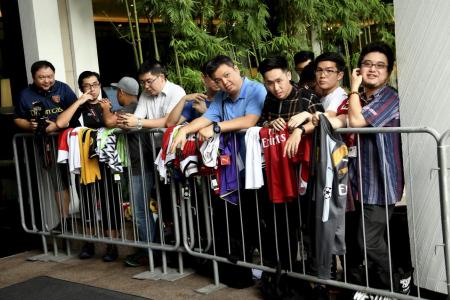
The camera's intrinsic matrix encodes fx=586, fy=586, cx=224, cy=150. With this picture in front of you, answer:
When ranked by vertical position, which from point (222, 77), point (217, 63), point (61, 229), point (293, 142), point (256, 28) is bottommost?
point (61, 229)

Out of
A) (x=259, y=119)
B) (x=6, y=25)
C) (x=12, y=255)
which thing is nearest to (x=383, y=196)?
(x=259, y=119)

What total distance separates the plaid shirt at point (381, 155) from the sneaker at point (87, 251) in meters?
3.25

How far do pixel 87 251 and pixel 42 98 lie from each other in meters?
1.65


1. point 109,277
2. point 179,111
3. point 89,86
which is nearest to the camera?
point 179,111

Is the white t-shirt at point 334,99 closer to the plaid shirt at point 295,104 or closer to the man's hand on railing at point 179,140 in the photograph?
the plaid shirt at point 295,104

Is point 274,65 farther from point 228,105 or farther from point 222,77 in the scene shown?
point 228,105

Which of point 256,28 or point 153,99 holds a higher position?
point 256,28

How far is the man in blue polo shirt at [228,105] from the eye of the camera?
443cm

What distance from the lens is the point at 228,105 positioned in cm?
468

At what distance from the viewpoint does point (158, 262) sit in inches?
219

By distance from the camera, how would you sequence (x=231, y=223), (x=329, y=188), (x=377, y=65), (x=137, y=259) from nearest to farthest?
1. (x=329, y=188)
2. (x=377, y=65)
3. (x=231, y=223)
4. (x=137, y=259)

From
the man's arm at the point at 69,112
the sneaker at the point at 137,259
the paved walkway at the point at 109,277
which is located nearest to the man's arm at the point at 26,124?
the man's arm at the point at 69,112

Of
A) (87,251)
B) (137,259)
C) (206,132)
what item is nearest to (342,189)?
(206,132)

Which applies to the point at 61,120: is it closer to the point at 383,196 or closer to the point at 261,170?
the point at 261,170
